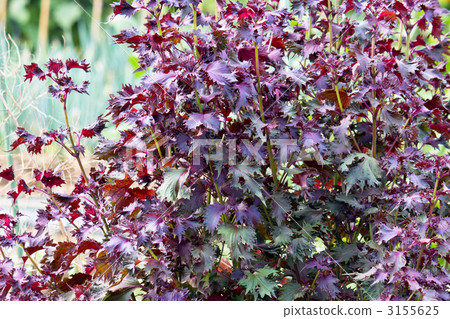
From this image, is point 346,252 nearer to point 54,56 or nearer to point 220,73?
point 220,73

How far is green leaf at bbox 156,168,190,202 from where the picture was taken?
1363 mm

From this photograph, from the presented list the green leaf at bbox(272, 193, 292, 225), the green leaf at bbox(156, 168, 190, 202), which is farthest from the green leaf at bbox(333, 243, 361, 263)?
the green leaf at bbox(156, 168, 190, 202)

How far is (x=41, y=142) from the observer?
5.29 ft

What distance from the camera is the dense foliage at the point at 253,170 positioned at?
1.40 meters

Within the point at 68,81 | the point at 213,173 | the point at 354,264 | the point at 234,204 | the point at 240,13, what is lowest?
the point at 354,264

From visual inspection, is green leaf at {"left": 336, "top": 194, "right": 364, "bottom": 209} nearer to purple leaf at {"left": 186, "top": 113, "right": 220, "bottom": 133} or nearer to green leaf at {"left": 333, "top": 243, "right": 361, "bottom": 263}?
green leaf at {"left": 333, "top": 243, "right": 361, "bottom": 263}

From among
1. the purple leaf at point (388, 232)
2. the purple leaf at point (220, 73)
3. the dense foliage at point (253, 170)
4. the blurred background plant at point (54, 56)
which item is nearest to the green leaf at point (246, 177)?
the dense foliage at point (253, 170)

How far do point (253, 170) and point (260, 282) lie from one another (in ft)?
1.16

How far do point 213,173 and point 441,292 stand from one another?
2.54 feet

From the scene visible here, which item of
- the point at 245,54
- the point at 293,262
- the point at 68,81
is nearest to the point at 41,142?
the point at 68,81

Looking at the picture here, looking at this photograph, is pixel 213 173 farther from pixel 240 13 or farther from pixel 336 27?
pixel 336 27

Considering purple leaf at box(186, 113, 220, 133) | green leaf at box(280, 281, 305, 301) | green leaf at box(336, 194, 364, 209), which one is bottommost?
green leaf at box(280, 281, 305, 301)

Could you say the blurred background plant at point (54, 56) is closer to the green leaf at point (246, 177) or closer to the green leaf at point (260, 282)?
the green leaf at point (246, 177)

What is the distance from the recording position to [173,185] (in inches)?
53.9
